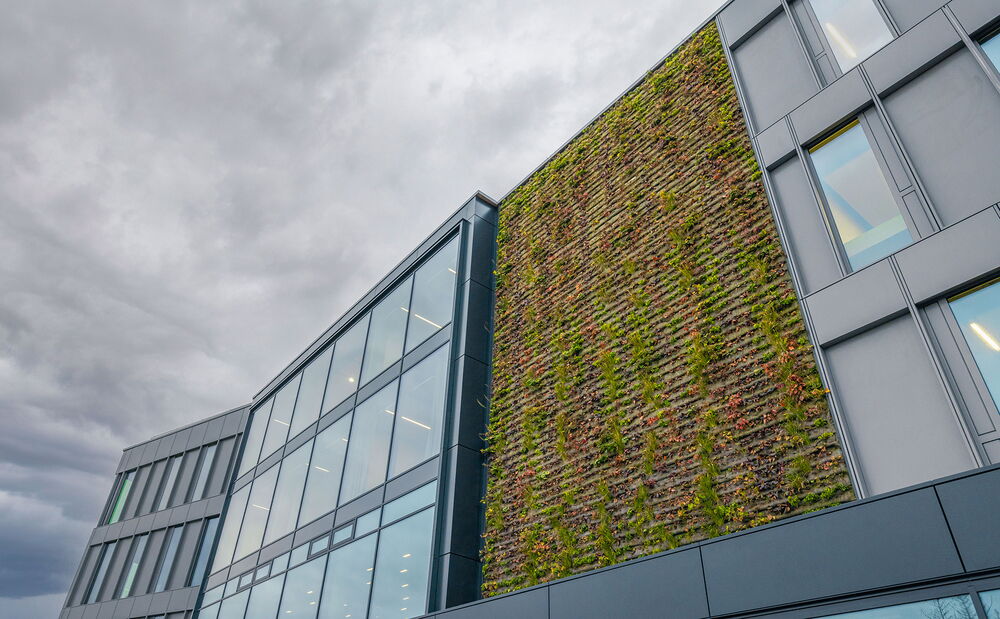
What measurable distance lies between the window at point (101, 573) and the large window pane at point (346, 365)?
1560cm

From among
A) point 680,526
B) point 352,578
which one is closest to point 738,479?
point 680,526

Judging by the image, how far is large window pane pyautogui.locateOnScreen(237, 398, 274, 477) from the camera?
20453 millimetres

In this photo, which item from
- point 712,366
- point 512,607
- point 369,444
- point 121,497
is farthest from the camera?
point 121,497

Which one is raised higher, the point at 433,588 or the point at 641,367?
the point at 641,367

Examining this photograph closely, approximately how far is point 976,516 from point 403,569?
29.6 ft

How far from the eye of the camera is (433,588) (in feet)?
33.7

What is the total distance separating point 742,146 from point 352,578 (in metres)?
10.8

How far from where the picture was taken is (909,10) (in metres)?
8.48

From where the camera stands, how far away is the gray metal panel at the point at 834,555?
199 inches

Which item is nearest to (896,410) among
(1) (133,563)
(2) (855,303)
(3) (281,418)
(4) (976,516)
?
(2) (855,303)

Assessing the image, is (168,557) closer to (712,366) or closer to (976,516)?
(712,366)

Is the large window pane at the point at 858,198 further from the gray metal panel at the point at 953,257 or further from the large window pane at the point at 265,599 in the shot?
the large window pane at the point at 265,599

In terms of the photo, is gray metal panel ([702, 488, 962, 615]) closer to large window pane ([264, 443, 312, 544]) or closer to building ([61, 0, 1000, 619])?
building ([61, 0, 1000, 619])

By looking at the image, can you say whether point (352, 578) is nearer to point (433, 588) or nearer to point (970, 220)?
point (433, 588)
